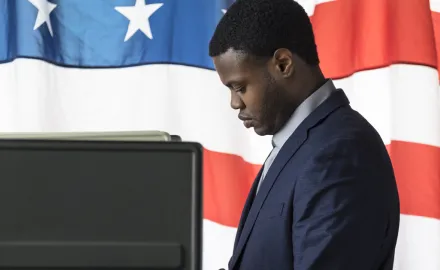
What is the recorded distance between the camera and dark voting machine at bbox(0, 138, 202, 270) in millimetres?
609

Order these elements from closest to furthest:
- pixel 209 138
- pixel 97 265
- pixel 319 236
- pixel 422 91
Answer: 1. pixel 97 265
2. pixel 319 236
3. pixel 422 91
4. pixel 209 138

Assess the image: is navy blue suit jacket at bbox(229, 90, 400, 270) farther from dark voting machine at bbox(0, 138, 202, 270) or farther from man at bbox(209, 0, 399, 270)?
dark voting machine at bbox(0, 138, 202, 270)

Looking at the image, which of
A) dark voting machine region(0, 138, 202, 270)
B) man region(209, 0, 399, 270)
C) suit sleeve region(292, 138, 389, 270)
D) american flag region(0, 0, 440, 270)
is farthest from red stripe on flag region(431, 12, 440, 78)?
dark voting machine region(0, 138, 202, 270)

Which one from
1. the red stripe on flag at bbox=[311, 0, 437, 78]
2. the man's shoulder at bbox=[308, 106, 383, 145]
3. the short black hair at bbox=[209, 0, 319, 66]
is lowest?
the man's shoulder at bbox=[308, 106, 383, 145]

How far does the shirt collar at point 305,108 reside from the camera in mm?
1266

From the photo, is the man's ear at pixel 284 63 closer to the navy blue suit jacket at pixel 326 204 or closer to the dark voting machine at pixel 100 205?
the navy blue suit jacket at pixel 326 204

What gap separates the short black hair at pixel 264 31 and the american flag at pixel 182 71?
1.03 m

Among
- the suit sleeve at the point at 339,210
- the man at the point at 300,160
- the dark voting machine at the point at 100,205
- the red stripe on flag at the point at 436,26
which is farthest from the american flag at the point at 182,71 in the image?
the dark voting machine at the point at 100,205

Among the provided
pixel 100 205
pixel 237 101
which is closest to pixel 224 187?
pixel 237 101

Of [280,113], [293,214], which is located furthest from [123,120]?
[293,214]

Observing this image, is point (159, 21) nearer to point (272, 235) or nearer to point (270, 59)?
point (270, 59)

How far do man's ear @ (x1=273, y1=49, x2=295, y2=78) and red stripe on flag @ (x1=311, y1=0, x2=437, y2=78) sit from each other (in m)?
1.07

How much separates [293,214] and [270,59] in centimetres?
27

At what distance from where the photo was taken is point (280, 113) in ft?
4.18
